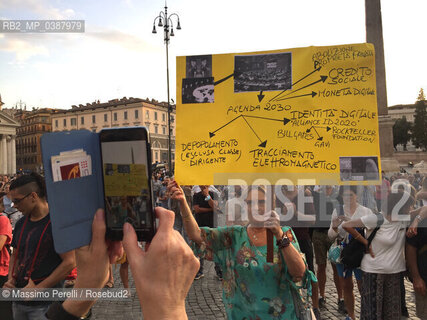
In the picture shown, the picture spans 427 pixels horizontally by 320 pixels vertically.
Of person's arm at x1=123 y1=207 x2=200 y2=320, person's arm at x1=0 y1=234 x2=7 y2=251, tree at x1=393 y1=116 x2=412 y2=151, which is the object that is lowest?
person's arm at x1=0 y1=234 x2=7 y2=251

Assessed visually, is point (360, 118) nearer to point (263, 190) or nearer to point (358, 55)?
point (358, 55)

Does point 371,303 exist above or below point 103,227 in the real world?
below

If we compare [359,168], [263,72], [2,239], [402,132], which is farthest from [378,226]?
[402,132]

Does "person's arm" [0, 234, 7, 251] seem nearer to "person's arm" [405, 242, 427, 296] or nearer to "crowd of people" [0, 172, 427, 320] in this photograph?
"crowd of people" [0, 172, 427, 320]

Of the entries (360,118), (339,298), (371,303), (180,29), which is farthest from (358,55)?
(180,29)

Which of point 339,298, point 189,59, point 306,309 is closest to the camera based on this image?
point 306,309

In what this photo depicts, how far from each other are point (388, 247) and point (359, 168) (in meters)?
2.05

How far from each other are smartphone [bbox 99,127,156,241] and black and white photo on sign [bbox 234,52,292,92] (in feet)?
6.01

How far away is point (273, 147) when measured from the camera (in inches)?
109

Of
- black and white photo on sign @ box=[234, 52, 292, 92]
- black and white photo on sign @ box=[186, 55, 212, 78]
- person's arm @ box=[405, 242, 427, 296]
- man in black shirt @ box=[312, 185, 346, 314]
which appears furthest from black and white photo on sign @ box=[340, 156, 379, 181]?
man in black shirt @ box=[312, 185, 346, 314]

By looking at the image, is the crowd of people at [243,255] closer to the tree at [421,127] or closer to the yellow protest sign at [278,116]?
the yellow protest sign at [278,116]

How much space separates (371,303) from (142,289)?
3.96 metres

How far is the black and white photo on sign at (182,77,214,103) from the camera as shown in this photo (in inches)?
113

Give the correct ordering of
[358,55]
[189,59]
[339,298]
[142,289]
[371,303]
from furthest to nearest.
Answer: [339,298]
[371,303]
[189,59]
[358,55]
[142,289]
